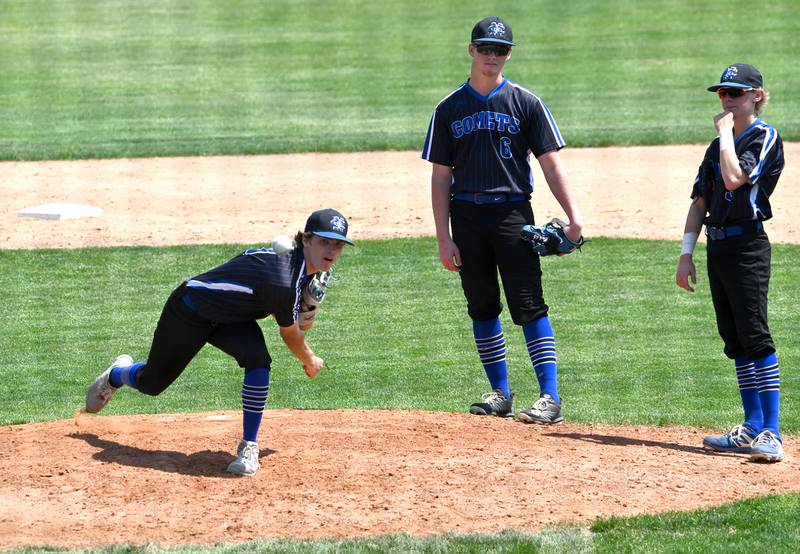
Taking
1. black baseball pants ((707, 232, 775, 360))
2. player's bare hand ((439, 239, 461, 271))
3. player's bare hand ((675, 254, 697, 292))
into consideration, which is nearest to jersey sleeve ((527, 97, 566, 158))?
player's bare hand ((439, 239, 461, 271))

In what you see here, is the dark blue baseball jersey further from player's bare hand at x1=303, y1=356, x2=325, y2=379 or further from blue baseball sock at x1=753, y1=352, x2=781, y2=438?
blue baseball sock at x1=753, y1=352, x2=781, y2=438

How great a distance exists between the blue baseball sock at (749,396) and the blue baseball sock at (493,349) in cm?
137

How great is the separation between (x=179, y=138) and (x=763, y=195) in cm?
1428

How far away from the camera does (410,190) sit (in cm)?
1628

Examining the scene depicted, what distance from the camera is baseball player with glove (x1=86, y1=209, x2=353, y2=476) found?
6176mm

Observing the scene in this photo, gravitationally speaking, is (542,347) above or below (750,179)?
below

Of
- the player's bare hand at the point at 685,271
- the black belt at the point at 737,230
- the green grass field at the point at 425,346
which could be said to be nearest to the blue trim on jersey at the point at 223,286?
the green grass field at the point at 425,346

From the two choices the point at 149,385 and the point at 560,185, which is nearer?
the point at 149,385

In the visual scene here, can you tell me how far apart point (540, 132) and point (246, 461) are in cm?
241

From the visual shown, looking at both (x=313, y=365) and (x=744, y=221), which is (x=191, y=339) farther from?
(x=744, y=221)

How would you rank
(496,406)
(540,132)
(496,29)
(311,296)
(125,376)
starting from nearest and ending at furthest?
(311,296) → (125,376) → (496,29) → (540,132) → (496,406)

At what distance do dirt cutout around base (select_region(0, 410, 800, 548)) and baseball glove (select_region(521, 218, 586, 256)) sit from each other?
99cm

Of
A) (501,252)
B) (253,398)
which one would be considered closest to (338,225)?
(253,398)

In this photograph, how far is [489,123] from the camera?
714 centimetres
